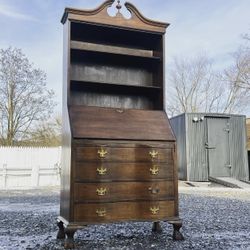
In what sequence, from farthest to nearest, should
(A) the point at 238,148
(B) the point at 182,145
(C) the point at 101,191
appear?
(A) the point at 238,148
(B) the point at 182,145
(C) the point at 101,191

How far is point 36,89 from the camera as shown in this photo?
1675 centimetres

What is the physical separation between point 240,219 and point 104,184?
2482 mm

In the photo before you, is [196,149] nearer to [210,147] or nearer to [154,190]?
[210,147]

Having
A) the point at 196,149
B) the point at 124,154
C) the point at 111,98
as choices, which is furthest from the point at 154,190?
the point at 196,149

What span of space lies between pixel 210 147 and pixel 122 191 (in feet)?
32.1

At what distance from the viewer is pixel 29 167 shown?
13.6 metres

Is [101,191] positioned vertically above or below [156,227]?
above

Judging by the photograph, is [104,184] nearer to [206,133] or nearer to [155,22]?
[155,22]

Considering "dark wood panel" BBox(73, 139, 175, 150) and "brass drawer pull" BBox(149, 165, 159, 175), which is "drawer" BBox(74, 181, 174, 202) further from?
"dark wood panel" BBox(73, 139, 175, 150)

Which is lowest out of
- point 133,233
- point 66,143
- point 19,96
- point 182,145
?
point 133,233

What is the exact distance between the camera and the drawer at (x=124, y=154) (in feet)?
10.9

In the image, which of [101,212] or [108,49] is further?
[108,49]

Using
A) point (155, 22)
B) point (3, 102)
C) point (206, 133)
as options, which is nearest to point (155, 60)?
point (155, 22)

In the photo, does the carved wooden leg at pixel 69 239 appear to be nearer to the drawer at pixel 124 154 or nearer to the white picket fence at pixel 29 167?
the drawer at pixel 124 154
